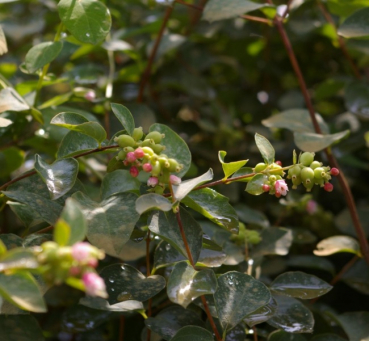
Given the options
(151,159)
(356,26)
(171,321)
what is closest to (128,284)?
(171,321)

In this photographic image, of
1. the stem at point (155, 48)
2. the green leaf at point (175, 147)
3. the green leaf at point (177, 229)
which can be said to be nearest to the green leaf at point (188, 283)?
the green leaf at point (177, 229)

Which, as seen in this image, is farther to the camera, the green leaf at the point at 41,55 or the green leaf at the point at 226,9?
the green leaf at the point at 226,9

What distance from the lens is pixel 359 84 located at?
1162 millimetres

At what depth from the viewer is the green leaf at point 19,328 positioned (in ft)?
2.08

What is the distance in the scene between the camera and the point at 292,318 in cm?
71

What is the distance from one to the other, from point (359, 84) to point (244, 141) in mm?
305

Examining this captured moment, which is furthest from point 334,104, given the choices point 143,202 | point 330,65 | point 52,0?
point 143,202

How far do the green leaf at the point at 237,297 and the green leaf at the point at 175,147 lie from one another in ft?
0.49

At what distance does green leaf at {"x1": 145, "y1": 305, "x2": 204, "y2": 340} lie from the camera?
2.13 feet

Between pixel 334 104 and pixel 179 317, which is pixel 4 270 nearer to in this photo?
pixel 179 317

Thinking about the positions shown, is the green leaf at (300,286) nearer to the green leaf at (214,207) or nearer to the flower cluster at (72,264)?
the green leaf at (214,207)

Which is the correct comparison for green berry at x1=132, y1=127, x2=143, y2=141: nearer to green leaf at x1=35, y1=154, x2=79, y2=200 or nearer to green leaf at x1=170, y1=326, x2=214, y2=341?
green leaf at x1=35, y1=154, x2=79, y2=200

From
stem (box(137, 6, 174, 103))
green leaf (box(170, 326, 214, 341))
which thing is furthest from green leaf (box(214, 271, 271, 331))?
stem (box(137, 6, 174, 103))

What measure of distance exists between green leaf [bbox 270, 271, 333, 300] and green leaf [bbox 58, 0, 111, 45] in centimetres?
45
